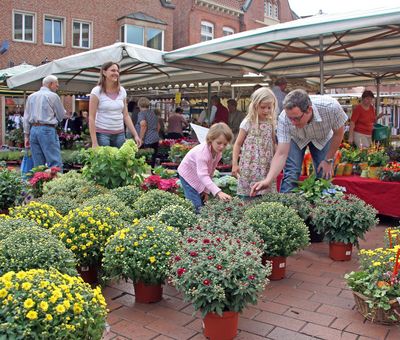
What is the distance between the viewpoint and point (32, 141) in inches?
271

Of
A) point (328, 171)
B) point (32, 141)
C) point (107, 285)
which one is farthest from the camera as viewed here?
point (32, 141)

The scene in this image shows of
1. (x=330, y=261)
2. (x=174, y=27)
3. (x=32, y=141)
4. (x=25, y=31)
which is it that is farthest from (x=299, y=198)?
(x=174, y=27)

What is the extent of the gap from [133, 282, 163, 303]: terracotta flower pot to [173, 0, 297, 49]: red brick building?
2623 centimetres

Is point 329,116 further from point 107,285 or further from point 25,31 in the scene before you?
point 25,31

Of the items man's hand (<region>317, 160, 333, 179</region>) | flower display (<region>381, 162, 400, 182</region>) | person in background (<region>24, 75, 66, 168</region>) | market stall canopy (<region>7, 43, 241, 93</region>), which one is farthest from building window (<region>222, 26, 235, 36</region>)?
man's hand (<region>317, 160, 333, 179</region>)

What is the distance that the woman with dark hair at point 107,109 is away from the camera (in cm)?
562

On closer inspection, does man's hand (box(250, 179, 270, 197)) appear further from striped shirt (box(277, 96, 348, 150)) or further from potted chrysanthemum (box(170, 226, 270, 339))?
potted chrysanthemum (box(170, 226, 270, 339))

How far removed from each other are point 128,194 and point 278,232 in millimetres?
1774

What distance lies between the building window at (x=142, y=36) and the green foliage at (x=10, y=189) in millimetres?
20893

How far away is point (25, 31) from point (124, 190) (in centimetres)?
2005

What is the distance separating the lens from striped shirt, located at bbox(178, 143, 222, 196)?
13.5 ft

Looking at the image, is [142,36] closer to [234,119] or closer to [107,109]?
[234,119]

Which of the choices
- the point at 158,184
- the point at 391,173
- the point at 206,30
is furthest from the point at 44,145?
the point at 206,30

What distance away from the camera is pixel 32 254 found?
268 centimetres
